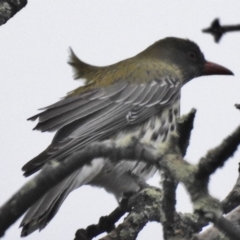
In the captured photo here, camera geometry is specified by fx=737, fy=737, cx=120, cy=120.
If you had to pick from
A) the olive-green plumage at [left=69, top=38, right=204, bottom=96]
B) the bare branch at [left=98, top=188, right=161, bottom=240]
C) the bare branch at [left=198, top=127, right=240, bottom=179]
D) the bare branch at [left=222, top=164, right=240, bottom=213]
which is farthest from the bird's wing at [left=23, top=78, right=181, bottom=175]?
the bare branch at [left=198, top=127, right=240, bottom=179]

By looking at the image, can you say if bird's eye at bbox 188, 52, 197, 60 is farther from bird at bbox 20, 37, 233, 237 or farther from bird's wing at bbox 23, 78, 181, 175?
bird's wing at bbox 23, 78, 181, 175

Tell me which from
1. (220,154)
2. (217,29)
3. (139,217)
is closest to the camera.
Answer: (220,154)

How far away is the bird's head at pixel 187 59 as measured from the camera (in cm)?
745

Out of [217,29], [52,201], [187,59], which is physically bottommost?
[217,29]

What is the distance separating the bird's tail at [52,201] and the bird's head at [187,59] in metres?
2.32

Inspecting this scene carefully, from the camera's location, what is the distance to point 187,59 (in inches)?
296

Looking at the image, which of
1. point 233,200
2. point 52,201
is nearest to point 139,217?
point 233,200

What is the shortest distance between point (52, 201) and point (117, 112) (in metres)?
1.56

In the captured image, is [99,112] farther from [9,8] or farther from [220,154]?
[220,154]

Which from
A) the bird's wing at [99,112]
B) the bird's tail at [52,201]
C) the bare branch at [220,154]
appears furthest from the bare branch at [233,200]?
the bare branch at [220,154]

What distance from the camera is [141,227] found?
14.0 ft

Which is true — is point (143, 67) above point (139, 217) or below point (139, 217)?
above

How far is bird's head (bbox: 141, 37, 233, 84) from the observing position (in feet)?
24.4

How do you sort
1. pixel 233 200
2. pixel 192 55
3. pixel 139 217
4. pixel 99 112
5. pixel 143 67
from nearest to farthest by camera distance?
pixel 233 200
pixel 139 217
pixel 99 112
pixel 143 67
pixel 192 55
